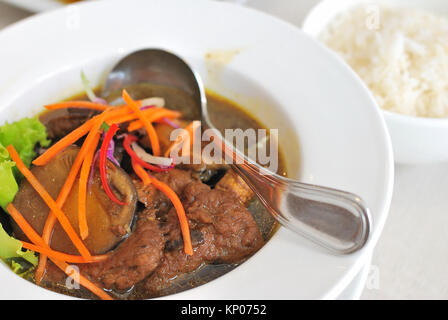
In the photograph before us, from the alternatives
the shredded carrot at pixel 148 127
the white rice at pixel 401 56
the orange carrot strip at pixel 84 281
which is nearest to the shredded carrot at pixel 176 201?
the shredded carrot at pixel 148 127

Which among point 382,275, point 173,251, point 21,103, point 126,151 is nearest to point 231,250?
point 173,251

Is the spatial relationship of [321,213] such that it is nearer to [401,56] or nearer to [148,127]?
[148,127]

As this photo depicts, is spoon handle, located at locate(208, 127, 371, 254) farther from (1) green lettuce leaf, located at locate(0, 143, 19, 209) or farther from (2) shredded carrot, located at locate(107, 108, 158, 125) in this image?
(1) green lettuce leaf, located at locate(0, 143, 19, 209)

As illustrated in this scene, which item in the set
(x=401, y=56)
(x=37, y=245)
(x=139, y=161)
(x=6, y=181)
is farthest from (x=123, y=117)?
(x=401, y=56)

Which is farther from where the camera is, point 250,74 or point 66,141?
point 250,74

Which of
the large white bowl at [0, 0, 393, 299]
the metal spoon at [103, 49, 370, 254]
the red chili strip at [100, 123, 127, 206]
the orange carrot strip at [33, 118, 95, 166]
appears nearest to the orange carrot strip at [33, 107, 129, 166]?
the orange carrot strip at [33, 118, 95, 166]

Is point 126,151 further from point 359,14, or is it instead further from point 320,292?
point 359,14
